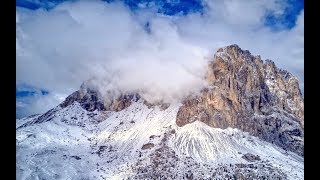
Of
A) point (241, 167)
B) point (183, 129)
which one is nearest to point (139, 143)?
point (183, 129)

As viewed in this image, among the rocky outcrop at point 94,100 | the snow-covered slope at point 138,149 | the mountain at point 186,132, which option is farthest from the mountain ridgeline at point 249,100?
the rocky outcrop at point 94,100

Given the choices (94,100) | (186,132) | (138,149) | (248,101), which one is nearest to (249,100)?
(248,101)

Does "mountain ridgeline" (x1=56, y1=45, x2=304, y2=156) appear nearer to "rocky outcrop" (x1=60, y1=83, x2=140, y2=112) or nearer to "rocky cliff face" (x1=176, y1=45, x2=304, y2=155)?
"rocky cliff face" (x1=176, y1=45, x2=304, y2=155)

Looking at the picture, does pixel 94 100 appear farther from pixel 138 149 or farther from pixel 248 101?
pixel 248 101

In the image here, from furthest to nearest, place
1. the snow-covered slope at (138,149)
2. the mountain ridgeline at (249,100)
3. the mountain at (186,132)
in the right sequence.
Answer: the mountain ridgeline at (249,100) → the mountain at (186,132) → the snow-covered slope at (138,149)

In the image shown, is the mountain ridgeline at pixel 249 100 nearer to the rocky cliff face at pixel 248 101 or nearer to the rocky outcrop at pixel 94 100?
the rocky cliff face at pixel 248 101
